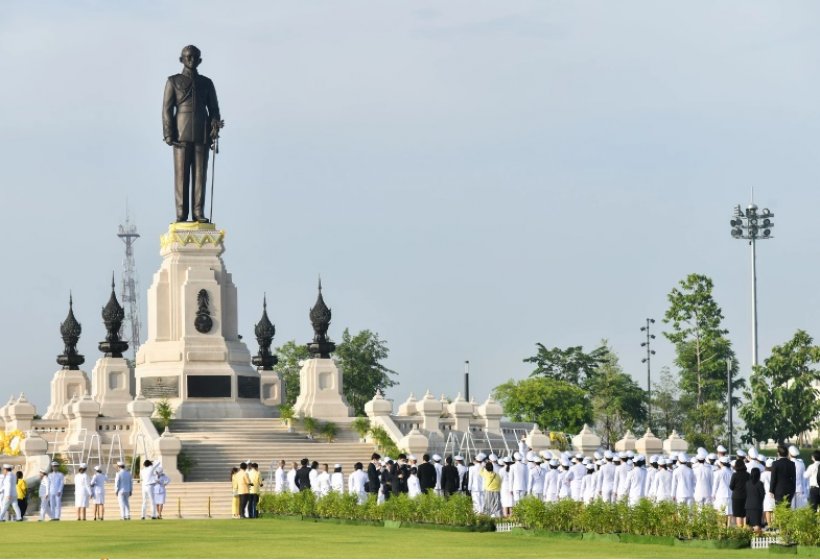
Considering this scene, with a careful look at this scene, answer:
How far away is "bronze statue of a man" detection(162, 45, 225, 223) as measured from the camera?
69.3 metres

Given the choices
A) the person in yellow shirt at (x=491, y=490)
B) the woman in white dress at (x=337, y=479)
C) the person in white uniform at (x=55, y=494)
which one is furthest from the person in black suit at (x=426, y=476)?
the person in white uniform at (x=55, y=494)

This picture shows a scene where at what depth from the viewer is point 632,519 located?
36.9m

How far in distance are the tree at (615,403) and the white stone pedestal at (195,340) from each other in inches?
1219

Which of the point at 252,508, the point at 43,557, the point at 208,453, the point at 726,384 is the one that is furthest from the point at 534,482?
the point at 726,384

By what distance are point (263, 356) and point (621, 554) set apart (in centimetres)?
4689

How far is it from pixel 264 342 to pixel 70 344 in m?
7.60

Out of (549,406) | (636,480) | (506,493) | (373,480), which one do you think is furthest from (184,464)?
(549,406)

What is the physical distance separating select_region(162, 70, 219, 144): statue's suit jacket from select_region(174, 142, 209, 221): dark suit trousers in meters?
0.36

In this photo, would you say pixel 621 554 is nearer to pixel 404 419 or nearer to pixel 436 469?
pixel 436 469

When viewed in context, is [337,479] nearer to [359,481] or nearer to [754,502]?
[359,481]

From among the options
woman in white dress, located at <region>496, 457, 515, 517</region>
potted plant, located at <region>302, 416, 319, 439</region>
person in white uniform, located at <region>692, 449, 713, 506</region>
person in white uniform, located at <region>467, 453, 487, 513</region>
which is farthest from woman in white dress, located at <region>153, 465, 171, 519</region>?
potted plant, located at <region>302, 416, 319, 439</region>

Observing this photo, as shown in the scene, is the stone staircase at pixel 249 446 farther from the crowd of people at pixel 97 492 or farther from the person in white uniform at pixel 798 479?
the person in white uniform at pixel 798 479

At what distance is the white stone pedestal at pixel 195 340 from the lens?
66.6 metres

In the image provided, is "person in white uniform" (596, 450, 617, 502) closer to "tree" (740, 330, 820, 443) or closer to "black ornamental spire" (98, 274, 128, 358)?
"black ornamental spire" (98, 274, 128, 358)
